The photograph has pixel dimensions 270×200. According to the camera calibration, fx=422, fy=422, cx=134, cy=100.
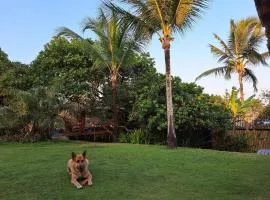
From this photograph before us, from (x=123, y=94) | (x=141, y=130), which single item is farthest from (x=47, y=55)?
(x=141, y=130)

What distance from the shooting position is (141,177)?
995 cm

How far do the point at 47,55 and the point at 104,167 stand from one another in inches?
713

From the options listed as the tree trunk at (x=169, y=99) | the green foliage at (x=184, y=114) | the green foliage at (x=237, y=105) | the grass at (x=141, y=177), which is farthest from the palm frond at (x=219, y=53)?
the grass at (x=141, y=177)

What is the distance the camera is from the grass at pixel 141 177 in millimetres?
8391

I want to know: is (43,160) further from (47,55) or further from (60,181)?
(47,55)

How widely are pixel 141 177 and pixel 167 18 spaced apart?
334 inches

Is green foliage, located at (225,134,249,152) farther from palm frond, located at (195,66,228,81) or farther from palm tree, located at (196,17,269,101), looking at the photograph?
palm frond, located at (195,66,228,81)

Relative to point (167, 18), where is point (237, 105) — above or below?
below

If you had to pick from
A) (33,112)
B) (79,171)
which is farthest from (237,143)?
(79,171)

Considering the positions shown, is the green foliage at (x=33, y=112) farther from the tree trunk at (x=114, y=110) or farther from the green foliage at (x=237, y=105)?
the green foliage at (x=237, y=105)

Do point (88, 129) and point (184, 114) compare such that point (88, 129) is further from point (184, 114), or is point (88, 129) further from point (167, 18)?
point (167, 18)

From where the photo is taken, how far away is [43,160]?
12.2 m

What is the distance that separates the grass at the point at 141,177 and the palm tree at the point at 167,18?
11.4 ft

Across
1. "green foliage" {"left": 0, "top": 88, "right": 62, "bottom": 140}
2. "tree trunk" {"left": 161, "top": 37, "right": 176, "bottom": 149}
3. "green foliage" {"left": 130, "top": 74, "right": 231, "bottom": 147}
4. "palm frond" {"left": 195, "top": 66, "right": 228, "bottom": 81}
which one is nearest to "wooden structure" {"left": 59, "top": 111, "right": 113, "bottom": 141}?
"green foliage" {"left": 130, "top": 74, "right": 231, "bottom": 147}
